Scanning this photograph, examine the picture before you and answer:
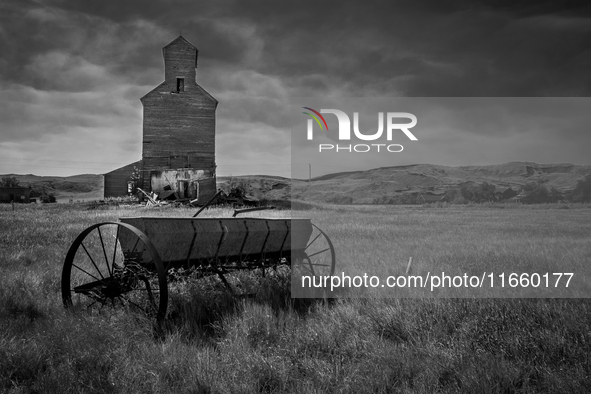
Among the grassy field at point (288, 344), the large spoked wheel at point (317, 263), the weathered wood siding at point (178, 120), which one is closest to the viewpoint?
the grassy field at point (288, 344)

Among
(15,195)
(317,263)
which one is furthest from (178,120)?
(15,195)

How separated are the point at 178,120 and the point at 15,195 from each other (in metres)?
43.0

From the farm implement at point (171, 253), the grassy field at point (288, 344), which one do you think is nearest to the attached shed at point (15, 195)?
the grassy field at point (288, 344)

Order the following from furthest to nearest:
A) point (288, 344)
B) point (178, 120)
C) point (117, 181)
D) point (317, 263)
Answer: point (117, 181)
point (178, 120)
point (317, 263)
point (288, 344)

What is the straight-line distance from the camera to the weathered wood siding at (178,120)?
108 ft

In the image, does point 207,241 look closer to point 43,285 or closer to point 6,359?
point 6,359

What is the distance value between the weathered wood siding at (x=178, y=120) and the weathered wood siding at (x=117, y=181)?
5456 mm

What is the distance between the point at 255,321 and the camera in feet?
15.1

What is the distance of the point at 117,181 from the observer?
37.4 metres

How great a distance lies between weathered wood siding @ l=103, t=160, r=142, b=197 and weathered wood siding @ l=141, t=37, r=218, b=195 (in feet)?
17.9

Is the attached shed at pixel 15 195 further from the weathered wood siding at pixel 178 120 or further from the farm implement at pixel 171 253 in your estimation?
the farm implement at pixel 171 253

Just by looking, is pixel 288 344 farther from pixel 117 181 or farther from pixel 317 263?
pixel 117 181

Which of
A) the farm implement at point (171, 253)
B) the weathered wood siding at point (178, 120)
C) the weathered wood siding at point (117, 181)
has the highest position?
the weathered wood siding at point (178, 120)

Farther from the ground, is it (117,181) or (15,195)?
(117,181)
